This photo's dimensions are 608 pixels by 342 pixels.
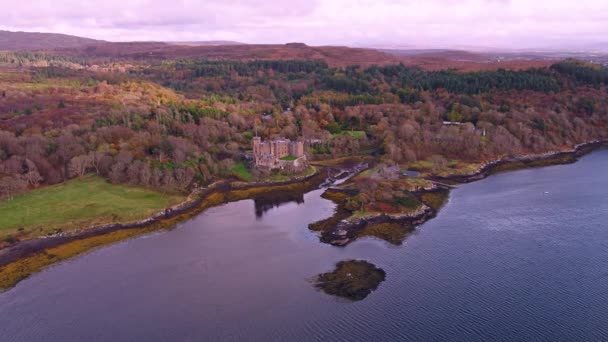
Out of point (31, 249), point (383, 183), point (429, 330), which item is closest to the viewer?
point (429, 330)

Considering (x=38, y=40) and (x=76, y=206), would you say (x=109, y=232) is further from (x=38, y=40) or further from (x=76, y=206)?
(x=38, y=40)

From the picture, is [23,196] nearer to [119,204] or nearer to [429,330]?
[119,204]

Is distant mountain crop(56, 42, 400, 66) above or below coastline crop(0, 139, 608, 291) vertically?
above

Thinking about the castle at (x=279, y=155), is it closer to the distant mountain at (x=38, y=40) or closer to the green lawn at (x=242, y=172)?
the green lawn at (x=242, y=172)

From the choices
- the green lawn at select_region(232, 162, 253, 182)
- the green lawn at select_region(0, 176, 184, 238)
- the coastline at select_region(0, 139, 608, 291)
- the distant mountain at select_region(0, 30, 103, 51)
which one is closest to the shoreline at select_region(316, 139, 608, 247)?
the coastline at select_region(0, 139, 608, 291)

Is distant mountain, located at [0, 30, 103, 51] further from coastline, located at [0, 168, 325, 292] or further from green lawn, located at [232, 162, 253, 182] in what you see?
coastline, located at [0, 168, 325, 292]

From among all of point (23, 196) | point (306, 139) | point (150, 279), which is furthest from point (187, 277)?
point (306, 139)
